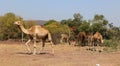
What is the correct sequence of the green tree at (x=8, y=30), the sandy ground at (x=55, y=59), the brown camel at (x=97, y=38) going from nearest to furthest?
the sandy ground at (x=55, y=59) → the brown camel at (x=97, y=38) → the green tree at (x=8, y=30)

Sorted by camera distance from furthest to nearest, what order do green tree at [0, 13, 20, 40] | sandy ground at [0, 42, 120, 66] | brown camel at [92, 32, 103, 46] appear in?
green tree at [0, 13, 20, 40]
brown camel at [92, 32, 103, 46]
sandy ground at [0, 42, 120, 66]

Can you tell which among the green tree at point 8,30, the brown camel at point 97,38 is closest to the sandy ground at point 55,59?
the brown camel at point 97,38

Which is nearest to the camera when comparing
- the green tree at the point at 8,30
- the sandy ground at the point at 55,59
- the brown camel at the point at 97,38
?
the sandy ground at the point at 55,59

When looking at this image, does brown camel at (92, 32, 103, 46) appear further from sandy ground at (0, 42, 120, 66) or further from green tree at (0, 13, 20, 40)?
green tree at (0, 13, 20, 40)

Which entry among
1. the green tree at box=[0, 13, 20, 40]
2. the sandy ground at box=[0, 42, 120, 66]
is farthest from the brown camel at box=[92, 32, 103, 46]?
the green tree at box=[0, 13, 20, 40]

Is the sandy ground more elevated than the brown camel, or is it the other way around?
the brown camel

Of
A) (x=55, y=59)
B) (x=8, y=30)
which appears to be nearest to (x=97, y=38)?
(x=55, y=59)

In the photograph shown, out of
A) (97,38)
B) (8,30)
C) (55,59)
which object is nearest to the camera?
(55,59)

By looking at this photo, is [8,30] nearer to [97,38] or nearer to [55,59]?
[97,38]

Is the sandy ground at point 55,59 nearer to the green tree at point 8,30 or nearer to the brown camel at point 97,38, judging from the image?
the brown camel at point 97,38

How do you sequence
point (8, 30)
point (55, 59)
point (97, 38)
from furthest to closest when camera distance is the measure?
point (8, 30) → point (97, 38) → point (55, 59)

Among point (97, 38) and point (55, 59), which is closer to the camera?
point (55, 59)

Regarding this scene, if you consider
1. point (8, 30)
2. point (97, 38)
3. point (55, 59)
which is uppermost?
point (8, 30)

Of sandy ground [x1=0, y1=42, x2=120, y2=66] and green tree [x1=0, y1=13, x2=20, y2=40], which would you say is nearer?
sandy ground [x1=0, y1=42, x2=120, y2=66]
